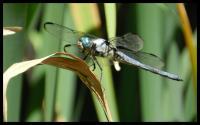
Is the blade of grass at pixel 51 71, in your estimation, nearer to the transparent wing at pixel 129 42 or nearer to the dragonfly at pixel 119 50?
the dragonfly at pixel 119 50

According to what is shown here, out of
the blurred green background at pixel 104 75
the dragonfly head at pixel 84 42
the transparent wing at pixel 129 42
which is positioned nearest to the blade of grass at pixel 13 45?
the blurred green background at pixel 104 75

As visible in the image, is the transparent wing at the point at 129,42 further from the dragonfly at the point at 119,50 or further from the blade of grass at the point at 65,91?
the blade of grass at the point at 65,91

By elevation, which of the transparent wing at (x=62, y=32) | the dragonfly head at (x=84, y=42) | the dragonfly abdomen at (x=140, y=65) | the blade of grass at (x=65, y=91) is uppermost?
the transparent wing at (x=62, y=32)

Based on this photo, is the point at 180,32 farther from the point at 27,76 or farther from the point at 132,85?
the point at 27,76

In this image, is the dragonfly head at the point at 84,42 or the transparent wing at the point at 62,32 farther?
the dragonfly head at the point at 84,42

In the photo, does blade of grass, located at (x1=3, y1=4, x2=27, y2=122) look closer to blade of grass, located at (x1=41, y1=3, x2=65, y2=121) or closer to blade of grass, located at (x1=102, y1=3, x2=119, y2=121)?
blade of grass, located at (x1=41, y1=3, x2=65, y2=121)

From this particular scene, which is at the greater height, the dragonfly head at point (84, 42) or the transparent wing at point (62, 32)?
the transparent wing at point (62, 32)

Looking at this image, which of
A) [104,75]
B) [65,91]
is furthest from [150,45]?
[65,91]

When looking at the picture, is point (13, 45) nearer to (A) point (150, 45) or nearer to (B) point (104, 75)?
(B) point (104, 75)
